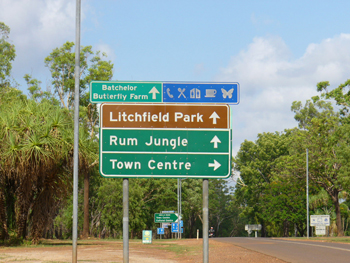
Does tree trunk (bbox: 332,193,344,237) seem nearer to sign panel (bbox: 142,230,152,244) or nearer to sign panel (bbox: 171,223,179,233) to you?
sign panel (bbox: 171,223,179,233)

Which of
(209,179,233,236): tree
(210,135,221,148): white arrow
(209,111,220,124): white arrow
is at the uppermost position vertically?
(209,111,220,124): white arrow

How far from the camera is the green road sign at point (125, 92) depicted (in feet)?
38.2

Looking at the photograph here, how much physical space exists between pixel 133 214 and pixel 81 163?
35.3 meters

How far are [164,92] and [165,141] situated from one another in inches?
42.0

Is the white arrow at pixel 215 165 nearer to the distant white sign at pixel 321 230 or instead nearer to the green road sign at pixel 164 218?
Answer: the green road sign at pixel 164 218

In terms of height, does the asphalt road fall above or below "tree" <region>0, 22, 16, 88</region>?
below

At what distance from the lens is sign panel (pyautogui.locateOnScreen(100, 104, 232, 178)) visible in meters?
11.5

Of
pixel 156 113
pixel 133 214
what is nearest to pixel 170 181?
pixel 133 214

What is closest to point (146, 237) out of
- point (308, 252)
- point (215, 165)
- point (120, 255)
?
point (120, 255)

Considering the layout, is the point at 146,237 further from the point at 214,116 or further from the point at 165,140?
the point at 214,116

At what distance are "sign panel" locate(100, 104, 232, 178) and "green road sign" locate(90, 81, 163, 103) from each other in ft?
0.54

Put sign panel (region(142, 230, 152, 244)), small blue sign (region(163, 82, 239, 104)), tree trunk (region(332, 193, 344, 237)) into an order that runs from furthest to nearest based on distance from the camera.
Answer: tree trunk (region(332, 193, 344, 237))
sign panel (region(142, 230, 152, 244))
small blue sign (region(163, 82, 239, 104))

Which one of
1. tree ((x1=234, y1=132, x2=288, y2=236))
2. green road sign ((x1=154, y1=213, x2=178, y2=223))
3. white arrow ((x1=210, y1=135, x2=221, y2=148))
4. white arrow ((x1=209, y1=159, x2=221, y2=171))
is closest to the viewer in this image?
white arrow ((x1=209, y1=159, x2=221, y2=171))

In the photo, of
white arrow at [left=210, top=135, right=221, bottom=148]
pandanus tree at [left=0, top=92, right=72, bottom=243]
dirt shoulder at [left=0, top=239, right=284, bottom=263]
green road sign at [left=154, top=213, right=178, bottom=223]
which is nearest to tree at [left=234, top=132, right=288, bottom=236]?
green road sign at [left=154, top=213, right=178, bottom=223]
